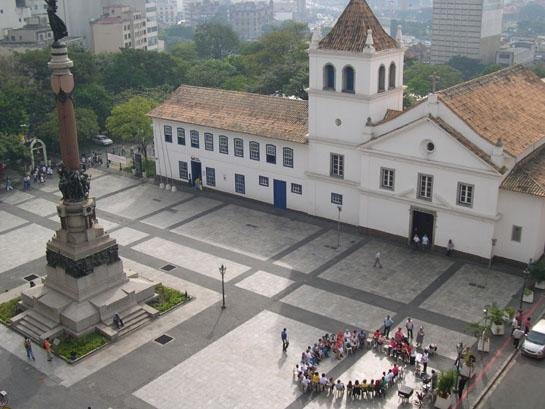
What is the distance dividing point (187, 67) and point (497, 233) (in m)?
66.4

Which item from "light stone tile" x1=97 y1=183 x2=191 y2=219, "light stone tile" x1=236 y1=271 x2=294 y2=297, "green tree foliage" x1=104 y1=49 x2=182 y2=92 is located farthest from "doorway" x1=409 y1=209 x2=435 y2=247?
"green tree foliage" x1=104 y1=49 x2=182 y2=92

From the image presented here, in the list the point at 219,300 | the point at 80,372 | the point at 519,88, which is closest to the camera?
the point at 80,372

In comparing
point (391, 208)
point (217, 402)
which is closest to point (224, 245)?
point (391, 208)

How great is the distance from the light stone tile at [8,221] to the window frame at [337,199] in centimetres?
2453

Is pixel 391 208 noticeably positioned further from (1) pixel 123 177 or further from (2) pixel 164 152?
(1) pixel 123 177

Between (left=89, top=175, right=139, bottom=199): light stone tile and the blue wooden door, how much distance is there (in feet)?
49.4

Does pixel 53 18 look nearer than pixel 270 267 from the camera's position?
Yes

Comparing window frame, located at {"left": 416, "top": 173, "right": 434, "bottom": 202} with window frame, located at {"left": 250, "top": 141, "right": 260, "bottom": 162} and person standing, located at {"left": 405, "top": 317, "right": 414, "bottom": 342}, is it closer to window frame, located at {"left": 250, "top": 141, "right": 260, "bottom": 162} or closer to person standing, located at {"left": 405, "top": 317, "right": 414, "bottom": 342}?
person standing, located at {"left": 405, "top": 317, "right": 414, "bottom": 342}

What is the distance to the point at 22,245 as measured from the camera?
48688 millimetres

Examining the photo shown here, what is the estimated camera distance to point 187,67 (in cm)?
9938

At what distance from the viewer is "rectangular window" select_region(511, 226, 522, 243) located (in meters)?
42.1

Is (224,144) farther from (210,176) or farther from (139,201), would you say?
(139,201)

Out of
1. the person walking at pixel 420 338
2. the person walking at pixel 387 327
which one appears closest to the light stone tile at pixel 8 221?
the person walking at pixel 387 327

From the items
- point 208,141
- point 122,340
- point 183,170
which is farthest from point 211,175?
point 122,340
